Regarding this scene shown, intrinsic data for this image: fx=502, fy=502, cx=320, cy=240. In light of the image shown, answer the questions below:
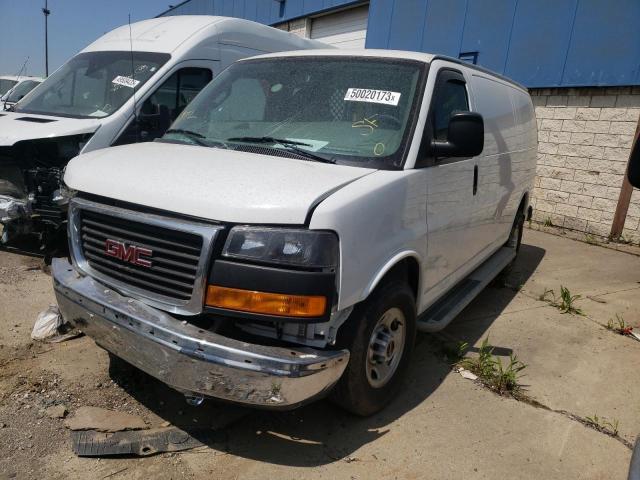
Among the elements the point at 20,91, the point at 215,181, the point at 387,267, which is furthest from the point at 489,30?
the point at 20,91

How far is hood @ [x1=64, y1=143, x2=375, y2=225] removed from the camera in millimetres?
2221

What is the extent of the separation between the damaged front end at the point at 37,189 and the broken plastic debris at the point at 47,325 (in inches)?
48.6

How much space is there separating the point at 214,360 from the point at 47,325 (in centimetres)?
209

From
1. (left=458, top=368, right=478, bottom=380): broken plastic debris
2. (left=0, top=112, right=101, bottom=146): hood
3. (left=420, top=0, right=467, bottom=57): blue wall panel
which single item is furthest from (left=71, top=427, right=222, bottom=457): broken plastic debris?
(left=420, top=0, right=467, bottom=57): blue wall panel

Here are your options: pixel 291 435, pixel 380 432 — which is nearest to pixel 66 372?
pixel 291 435

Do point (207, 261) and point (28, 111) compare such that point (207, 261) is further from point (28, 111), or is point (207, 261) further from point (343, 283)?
point (28, 111)

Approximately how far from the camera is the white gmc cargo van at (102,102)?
15.8ft

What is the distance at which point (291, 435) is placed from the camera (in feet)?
9.09

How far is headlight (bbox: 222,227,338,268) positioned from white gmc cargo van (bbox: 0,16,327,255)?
2638 mm

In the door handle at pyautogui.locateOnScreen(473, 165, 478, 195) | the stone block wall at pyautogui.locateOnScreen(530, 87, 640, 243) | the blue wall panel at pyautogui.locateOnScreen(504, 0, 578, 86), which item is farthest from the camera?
the blue wall panel at pyautogui.locateOnScreen(504, 0, 578, 86)

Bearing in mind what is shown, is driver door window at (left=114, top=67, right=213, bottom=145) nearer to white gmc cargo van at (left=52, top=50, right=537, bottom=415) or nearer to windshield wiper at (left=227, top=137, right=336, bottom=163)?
white gmc cargo van at (left=52, top=50, right=537, bottom=415)

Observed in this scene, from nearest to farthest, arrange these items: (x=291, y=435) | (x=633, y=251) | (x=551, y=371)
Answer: (x=291, y=435) < (x=551, y=371) < (x=633, y=251)

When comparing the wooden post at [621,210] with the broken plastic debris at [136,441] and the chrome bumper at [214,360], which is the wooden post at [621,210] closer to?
the chrome bumper at [214,360]

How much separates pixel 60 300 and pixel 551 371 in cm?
335
